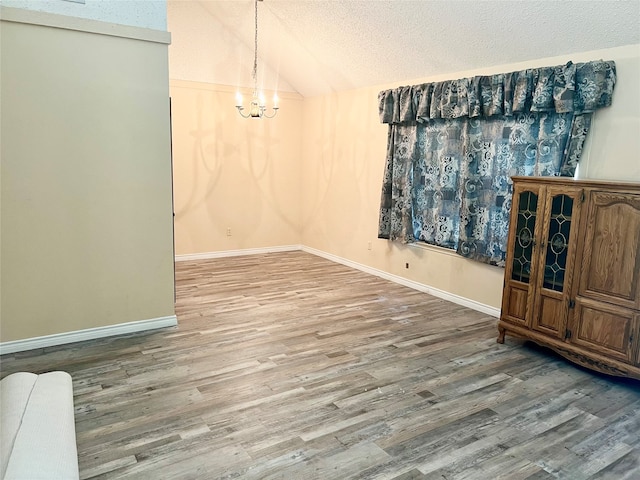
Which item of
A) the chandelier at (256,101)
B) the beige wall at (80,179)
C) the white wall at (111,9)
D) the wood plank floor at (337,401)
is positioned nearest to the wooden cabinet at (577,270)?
the wood plank floor at (337,401)

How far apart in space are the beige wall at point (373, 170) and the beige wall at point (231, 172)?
0.94ft

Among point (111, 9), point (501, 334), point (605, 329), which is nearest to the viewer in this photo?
point (605, 329)

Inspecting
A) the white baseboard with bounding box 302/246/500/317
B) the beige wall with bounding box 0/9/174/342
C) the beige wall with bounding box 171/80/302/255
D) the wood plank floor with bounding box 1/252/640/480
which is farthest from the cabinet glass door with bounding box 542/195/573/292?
the beige wall with bounding box 171/80/302/255

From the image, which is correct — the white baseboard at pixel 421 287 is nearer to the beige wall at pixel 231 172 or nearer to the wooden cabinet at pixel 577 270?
the wooden cabinet at pixel 577 270

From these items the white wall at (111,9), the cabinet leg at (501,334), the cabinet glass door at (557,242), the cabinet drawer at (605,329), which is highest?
the white wall at (111,9)

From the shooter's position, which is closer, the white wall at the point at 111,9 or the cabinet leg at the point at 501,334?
the white wall at the point at 111,9

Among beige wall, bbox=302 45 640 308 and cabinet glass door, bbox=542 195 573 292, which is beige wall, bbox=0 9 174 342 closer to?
beige wall, bbox=302 45 640 308

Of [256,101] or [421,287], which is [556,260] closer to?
[421,287]

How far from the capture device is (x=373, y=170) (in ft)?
20.0

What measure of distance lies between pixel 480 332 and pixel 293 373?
185cm

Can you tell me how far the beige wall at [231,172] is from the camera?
6578 millimetres

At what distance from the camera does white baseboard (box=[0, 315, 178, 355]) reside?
11.6ft

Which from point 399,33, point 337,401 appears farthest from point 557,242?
point 399,33

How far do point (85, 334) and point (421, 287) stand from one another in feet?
11.7
